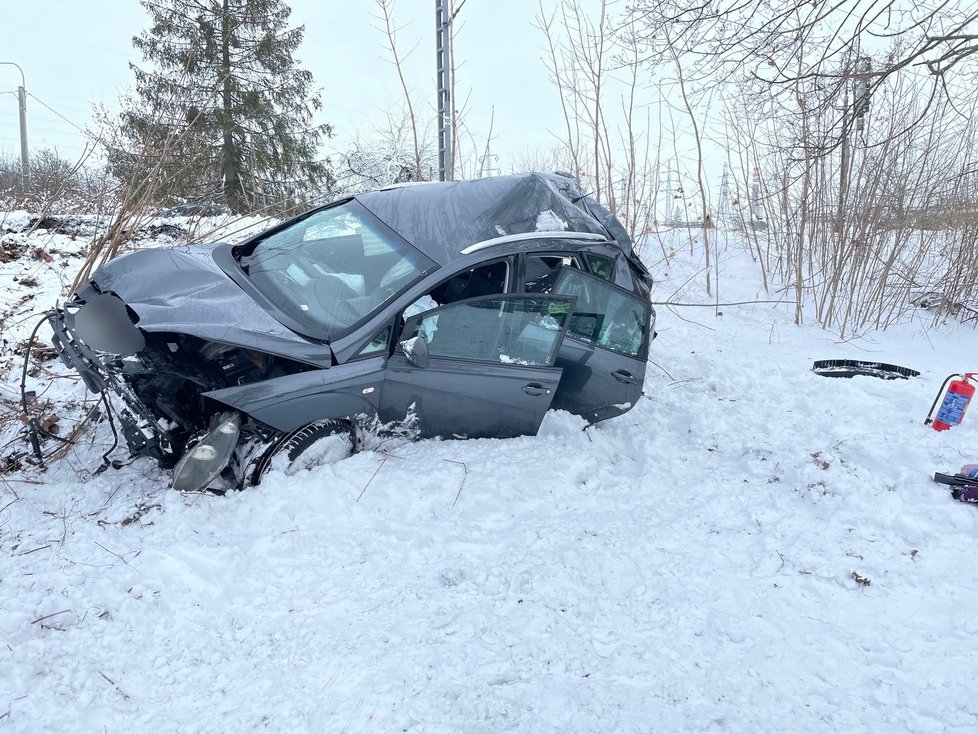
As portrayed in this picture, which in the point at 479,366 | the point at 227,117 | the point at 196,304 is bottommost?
the point at 479,366

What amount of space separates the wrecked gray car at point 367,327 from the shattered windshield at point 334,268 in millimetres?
13

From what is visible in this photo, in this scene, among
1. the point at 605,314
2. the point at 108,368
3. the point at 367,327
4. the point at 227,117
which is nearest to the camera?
the point at 108,368

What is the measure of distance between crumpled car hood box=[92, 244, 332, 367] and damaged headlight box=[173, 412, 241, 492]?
19.4 inches

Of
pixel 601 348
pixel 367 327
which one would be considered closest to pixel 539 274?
pixel 601 348

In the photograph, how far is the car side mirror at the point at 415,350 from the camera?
3.44m

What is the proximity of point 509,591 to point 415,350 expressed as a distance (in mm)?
1400

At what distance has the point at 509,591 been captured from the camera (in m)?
2.90

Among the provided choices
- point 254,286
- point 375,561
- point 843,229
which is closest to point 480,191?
point 254,286

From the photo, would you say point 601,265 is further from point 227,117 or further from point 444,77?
point 227,117

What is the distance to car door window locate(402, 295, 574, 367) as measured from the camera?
3.64m

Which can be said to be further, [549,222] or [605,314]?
[605,314]

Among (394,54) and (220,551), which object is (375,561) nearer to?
(220,551)

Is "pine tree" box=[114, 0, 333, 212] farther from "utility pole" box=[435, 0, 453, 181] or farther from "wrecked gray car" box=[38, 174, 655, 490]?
"wrecked gray car" box=[38, 174, 655, 490]

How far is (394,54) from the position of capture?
1013 centimetres
